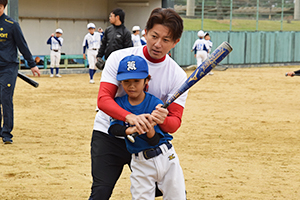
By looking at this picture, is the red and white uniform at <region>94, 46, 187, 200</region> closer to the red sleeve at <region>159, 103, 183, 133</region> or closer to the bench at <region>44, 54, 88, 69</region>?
the red sleeve at <region>159, 103, 183, 133</region>

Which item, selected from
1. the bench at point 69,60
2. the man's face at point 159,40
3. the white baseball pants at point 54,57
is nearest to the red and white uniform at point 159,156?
the man's face at point 159,40

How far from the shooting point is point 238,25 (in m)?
29.7

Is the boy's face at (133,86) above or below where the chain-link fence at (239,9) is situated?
below

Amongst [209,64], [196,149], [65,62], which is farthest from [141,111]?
[65,62]

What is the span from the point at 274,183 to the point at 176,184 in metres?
2.83

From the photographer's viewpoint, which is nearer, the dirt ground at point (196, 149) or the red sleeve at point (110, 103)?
the red sleeve at point (110, 103)

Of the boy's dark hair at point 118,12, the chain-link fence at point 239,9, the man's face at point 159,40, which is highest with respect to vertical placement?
the chain-link fence at point 239,9

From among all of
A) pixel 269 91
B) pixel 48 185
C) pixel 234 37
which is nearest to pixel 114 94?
pixel 48 185

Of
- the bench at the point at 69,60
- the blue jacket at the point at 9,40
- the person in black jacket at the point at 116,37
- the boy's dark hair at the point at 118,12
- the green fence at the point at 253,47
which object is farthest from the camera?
the green fence at the point at 253,47

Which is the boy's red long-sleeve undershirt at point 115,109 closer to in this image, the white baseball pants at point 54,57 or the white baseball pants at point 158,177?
the white baseball pants at point 158,177

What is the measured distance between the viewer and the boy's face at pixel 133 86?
10.2 ft

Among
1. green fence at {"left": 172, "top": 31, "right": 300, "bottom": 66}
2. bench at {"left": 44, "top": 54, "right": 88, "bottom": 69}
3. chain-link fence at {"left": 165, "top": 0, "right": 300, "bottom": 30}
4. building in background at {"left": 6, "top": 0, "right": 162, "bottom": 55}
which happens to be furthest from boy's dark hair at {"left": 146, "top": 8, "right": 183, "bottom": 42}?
green fence at {"left": 172, "top": 31, "right": 300, "bottom": 66}

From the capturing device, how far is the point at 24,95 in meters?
14.0

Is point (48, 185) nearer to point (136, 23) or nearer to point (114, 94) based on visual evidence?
point (114, 94)
